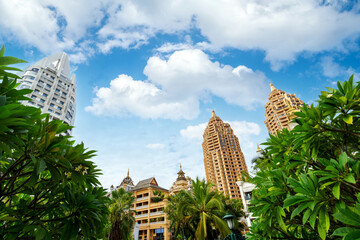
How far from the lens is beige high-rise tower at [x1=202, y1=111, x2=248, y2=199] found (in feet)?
307

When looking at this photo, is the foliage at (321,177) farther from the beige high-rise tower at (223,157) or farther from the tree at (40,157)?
the beige high-rise tower at (223,157)

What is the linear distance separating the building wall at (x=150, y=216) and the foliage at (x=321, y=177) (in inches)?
1540

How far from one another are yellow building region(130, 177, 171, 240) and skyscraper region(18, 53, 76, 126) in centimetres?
3532

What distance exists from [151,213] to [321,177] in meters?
45.7

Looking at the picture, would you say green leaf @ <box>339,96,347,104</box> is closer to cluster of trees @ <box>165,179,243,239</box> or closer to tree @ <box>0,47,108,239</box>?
tree @ <box>0,47,108,239</box>

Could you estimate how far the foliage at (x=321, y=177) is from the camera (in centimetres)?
271

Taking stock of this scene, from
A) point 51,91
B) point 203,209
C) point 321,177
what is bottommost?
point 321,177

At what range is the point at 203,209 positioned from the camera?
19.2m

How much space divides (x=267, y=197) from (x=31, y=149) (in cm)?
462

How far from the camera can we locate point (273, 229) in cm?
400

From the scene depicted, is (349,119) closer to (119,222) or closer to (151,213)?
(119,222)

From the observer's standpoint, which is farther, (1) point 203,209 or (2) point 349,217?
(1) point 203,209

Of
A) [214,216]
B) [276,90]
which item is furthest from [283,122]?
[214,216]

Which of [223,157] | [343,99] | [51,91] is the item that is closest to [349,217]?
[343,99]
